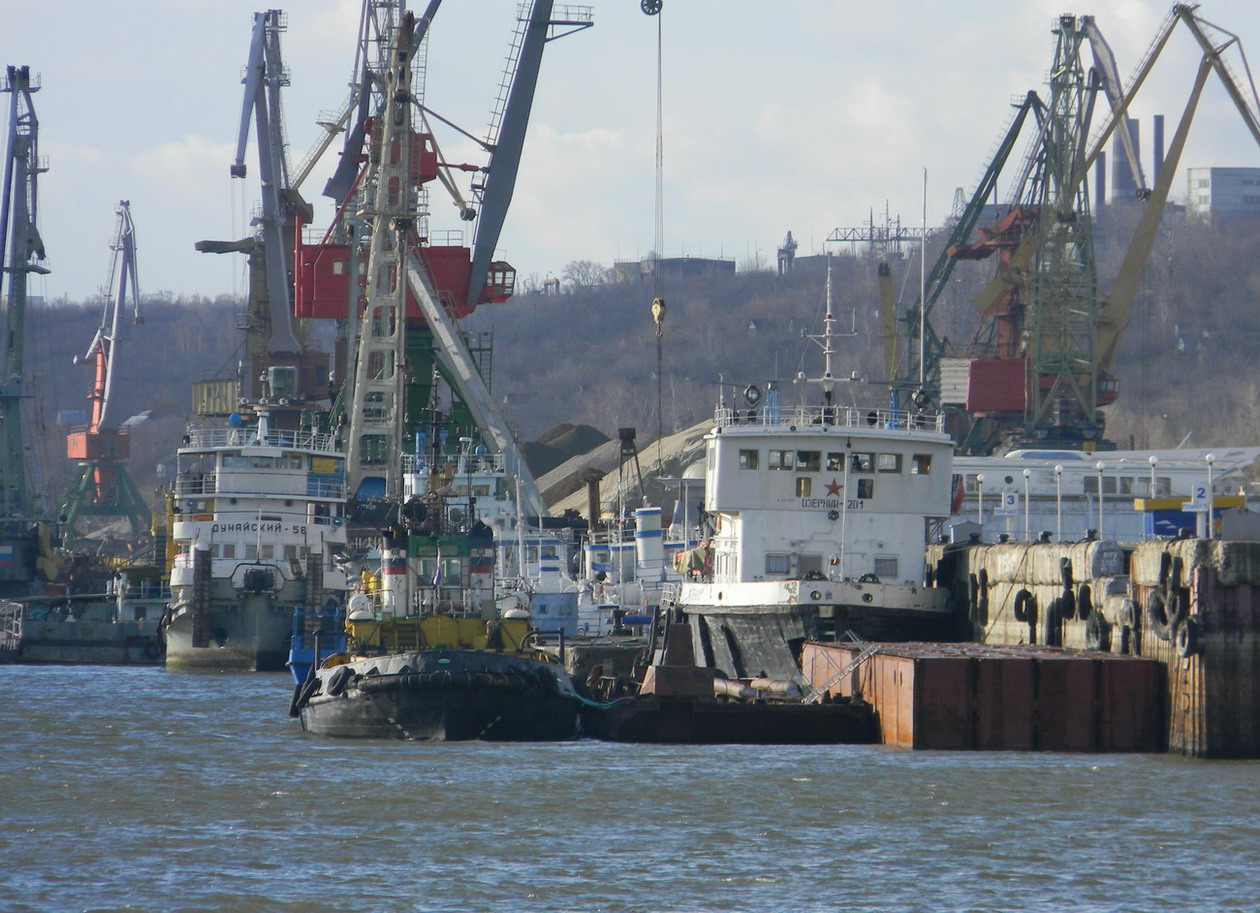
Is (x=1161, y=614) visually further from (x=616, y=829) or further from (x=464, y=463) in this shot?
(x=464, y=463)

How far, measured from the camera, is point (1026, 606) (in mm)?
40844

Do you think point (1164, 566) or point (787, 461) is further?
point (787, 461)

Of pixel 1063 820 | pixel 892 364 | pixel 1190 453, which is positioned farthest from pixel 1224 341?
pixel 1063 820

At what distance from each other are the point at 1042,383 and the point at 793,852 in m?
83.6

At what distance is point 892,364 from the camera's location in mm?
118938

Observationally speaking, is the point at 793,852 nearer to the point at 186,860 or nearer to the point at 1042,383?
the point at 186,860

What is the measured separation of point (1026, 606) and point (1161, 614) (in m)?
7.71

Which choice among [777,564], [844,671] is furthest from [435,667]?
[777,564]

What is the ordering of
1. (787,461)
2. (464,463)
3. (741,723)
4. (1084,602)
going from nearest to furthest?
(741,723), (1084,602), (787,461), (464,463)

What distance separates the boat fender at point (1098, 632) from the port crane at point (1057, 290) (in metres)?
66.1

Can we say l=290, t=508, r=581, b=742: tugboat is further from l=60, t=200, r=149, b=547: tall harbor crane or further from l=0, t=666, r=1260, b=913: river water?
l=60, t=200, r=149, b=547: tall harbor crane

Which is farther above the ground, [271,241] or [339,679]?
[271,241]

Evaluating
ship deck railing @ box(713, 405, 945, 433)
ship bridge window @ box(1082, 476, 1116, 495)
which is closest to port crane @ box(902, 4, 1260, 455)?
ship bridge window @ box(1082, 476, 1116, 495)

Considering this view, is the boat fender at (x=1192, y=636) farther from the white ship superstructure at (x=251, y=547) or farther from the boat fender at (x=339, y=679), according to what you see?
the white ship superstructure at (x=251, y=547)
